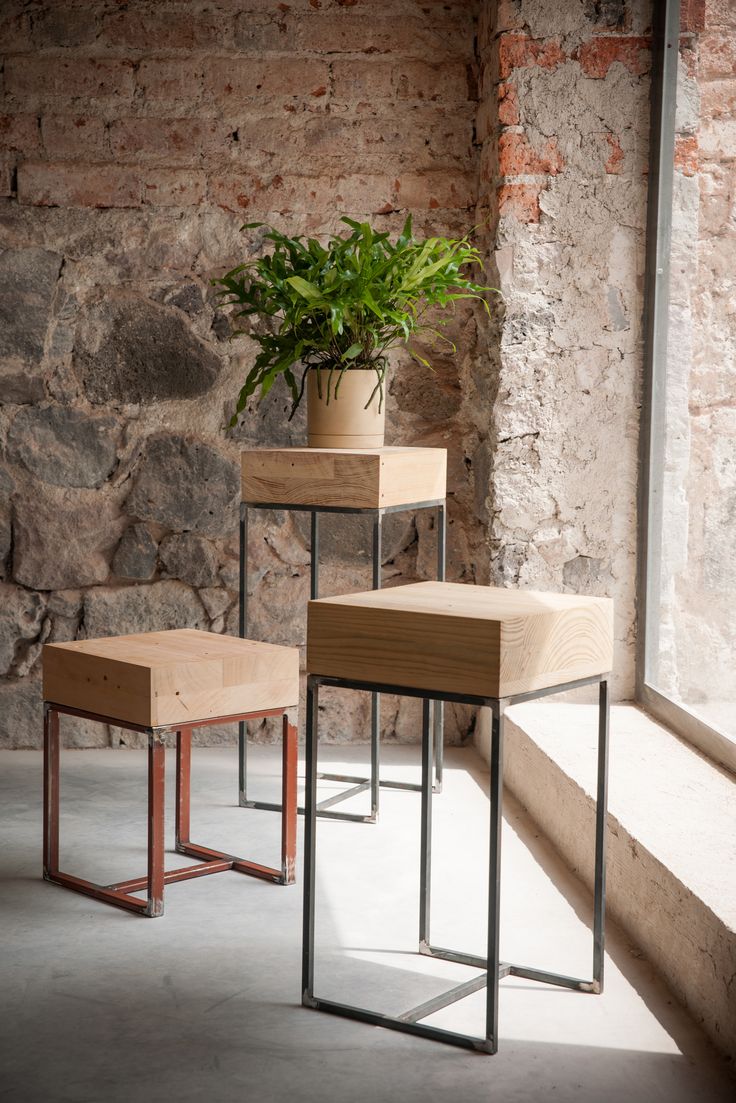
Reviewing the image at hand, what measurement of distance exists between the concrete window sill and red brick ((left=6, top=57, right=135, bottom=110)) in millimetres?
2049

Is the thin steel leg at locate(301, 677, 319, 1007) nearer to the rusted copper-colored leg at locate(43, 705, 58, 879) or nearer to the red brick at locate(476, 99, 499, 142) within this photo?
the rusted copper-colored leg at locate(43, 705, 58, 879)

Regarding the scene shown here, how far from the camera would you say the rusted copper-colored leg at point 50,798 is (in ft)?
8.66

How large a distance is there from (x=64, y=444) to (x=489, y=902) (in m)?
2.25

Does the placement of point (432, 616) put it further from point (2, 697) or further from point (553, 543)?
point (2, 697)

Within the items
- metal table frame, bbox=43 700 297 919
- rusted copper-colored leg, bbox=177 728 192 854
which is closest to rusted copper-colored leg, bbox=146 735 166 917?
metal table frame, bbox=43 700 297 919

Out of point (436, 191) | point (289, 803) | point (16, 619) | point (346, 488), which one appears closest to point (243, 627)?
point (346, 488)

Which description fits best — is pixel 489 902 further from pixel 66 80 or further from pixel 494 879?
pixel 66 80

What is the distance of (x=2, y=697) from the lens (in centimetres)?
373

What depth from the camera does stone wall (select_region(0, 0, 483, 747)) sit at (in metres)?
3.64

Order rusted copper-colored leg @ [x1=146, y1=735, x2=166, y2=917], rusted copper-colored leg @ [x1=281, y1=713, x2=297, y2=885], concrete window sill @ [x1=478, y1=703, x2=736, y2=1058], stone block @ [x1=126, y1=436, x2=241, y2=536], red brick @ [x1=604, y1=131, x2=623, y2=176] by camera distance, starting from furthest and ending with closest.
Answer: stone block @ [x1=126, y1=436, x2=241, y2=536] < red brick @ [x1=604, y1=131, x2=623, y2=176] < rusted copper-colored leg @ [x1=281, y1=713, x2=297, y2=885] < rusted copper-colored leg @ [x1=146, y1=735, x2=166, y2=917] < concrete window sill @ [x1=478, y1=703, x2=736, y2=1058]

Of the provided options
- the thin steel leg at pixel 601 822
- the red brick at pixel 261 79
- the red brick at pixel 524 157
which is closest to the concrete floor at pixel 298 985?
the thin steel leg at pixel 601 822

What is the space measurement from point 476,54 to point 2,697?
228 cm

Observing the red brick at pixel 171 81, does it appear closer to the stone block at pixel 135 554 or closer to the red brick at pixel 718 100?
the stone block at pixel 135 554

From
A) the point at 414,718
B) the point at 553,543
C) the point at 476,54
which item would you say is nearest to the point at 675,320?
the point at 553,543
